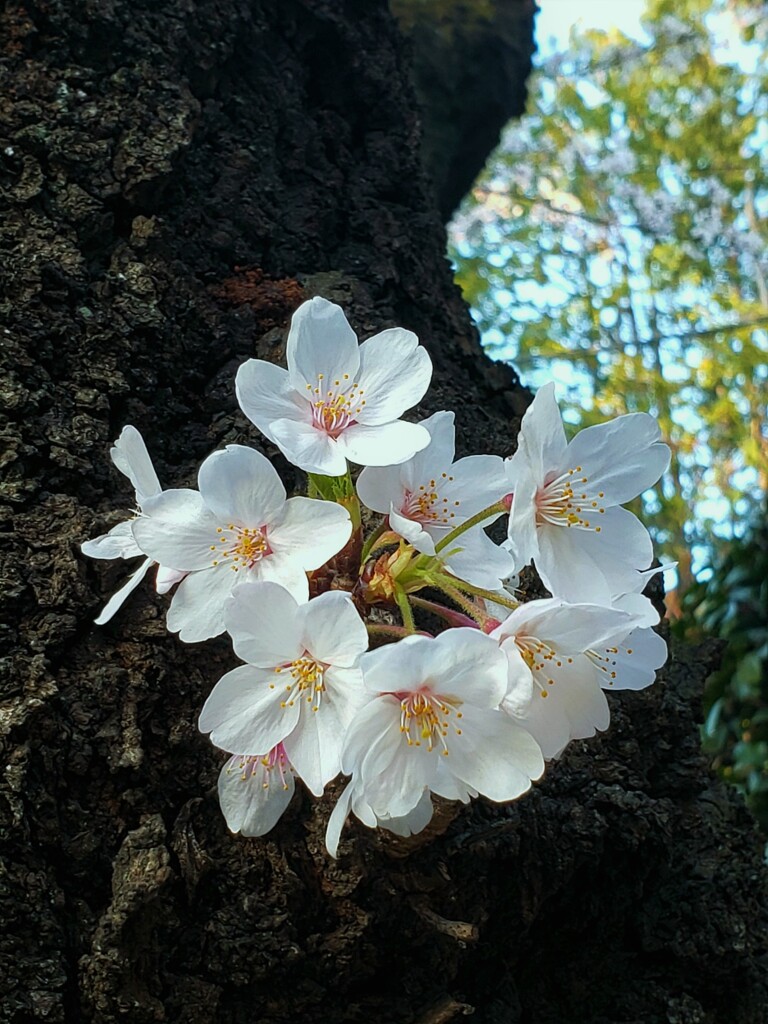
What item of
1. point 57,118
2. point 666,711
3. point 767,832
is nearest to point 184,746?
point 666,711

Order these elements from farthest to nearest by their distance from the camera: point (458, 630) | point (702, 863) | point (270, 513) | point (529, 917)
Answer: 1. point (702, 863)
2. point (529, 917)
3. point (270, 513)
4. point (458, 630)

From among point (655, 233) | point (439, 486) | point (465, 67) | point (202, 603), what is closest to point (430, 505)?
point (439, 486)

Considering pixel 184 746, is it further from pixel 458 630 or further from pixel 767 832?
pixel 767 832

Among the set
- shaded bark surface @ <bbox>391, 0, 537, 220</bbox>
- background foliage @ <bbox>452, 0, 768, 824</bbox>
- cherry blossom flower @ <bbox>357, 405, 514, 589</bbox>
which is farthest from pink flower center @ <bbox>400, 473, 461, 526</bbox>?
background foliage @ <bbox>452, 0, 768, 824</bbox>

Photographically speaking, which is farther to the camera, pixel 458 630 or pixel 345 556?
pixel 345 556

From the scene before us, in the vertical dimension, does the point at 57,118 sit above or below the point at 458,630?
above

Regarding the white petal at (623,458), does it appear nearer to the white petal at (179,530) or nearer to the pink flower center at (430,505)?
the pink flower center at (430,505)

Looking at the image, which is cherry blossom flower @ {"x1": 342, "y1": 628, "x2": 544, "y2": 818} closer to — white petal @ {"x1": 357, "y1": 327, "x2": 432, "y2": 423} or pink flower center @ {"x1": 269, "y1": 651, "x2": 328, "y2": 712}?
pink flower center @ {"x1": 269, "y1": 651, "x2": 328, "y2": 712}

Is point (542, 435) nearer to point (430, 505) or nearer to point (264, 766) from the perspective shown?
point (430, 505)
